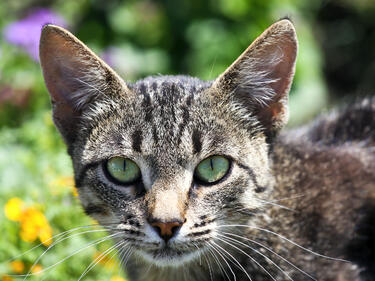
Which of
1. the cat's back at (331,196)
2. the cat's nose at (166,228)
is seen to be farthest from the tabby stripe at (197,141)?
the cat's back at (331,196)

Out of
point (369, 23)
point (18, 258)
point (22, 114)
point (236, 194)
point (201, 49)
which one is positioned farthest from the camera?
point (369, 23)

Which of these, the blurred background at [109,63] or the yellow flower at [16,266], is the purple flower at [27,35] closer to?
the blurred background at [109,63]

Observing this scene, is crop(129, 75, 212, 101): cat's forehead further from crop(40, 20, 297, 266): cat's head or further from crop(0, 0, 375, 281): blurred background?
crop(0, 0, 375, 281): blurred background

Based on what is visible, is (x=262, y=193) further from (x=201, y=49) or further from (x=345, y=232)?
(x=201, y=49)

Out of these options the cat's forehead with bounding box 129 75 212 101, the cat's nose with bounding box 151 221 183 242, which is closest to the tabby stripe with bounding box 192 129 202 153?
the cat's forehead with bounding box 129 75 212 101

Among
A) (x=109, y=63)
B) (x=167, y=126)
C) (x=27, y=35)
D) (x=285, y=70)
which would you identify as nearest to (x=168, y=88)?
(x=167, y=126)

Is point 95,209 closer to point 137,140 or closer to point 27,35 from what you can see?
point 137,140

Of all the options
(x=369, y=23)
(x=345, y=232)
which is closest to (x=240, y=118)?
(x=345, y=232)
